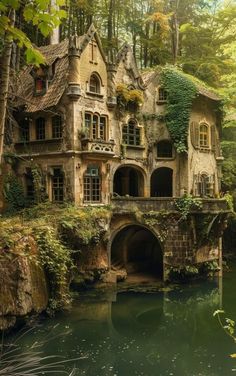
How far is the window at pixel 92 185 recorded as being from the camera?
95.1ft

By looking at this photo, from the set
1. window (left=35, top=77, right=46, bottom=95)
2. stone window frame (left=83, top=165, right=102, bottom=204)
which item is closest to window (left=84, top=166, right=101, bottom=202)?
stone window frame (left=83, top=165, right=102, bottom=204)

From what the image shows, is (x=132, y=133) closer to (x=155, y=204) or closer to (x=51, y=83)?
(x=155, y=204)

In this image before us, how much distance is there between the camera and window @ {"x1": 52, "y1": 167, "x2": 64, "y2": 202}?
28938 mm

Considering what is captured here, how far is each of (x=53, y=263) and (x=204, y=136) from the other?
1858 centimetres

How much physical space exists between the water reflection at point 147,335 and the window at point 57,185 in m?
7.46

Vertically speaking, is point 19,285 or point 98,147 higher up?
point 98,147

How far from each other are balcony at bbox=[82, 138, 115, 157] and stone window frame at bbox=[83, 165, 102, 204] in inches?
54.8

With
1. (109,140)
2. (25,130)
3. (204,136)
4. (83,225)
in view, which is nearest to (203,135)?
(204,136)

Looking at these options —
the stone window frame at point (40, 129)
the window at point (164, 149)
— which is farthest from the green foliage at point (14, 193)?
the window at point (164, 149)

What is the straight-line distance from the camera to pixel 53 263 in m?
20.8

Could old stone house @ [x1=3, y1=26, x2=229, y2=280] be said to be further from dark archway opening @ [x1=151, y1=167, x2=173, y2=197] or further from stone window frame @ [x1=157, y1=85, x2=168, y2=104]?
dark archway opening @ [x1=151, y1=167, x2=173, y2=197]

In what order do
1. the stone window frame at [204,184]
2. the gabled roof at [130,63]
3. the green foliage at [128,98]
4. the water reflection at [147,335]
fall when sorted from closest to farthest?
1. the water reflection at [147,335]
2. the green foliage at [128,98]
3. the gabled roof at [130,63]
4. the stone window frame at [204,184]

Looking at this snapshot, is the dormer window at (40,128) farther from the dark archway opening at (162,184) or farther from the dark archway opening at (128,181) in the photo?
the dark archway opening at (162,184)

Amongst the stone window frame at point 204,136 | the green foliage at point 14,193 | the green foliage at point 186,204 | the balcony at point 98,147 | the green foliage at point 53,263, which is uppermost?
the stone window frame at point 204,136
